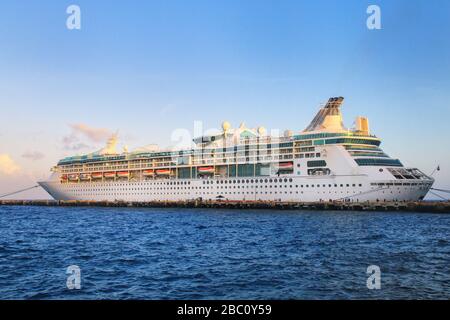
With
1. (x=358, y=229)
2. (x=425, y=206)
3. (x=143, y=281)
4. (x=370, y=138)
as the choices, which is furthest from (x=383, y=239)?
(x=370, y=138)

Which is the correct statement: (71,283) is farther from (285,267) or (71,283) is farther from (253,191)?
(253,191)

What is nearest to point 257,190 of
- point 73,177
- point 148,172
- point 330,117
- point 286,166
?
point 286,166

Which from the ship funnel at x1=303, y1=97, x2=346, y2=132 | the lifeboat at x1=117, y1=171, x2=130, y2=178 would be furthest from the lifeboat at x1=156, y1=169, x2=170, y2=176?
the ship funnel at x1=303, y1=97, x2=346, y2=132

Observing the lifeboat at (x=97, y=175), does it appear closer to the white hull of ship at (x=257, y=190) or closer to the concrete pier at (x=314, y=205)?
the white hull of ship at (x=257, y=190)

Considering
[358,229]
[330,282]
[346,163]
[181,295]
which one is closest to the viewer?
[181,295]

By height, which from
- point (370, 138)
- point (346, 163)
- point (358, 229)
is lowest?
point (358, 229)

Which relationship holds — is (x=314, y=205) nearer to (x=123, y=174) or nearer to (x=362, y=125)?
(x=362, y=125)

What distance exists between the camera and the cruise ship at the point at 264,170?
226 feet

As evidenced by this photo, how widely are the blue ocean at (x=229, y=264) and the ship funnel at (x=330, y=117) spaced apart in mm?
44102

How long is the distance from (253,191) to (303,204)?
12.2 m

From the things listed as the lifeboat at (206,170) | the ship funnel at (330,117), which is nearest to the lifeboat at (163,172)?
the lifeboat at (206,170)

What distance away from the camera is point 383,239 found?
3412 centimetres

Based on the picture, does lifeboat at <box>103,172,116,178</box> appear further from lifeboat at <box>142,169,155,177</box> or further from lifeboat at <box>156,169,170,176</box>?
lifeboat at <box>156,169,170,176</box>

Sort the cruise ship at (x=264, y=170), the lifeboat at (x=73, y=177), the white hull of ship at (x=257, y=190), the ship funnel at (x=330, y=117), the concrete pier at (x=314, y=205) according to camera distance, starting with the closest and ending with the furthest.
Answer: the concrete pier at (x=314, y=205), the white hull of ship at (x=257, y=190), the cruise ship at (x=264, y=170), the ship funnel at (x=330, y=117), the lifeboat at (x=73, y=177)
